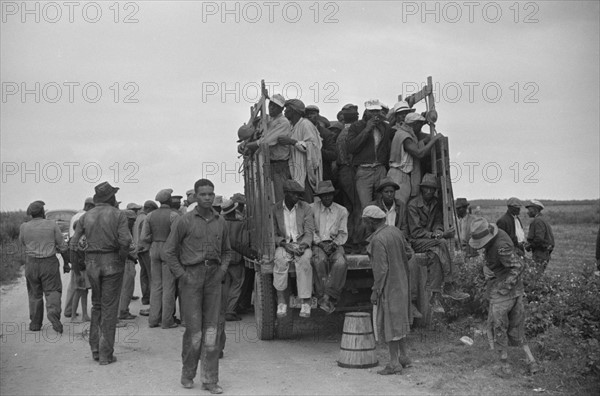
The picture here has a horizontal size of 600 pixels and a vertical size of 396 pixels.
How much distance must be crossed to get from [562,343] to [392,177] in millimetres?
3308

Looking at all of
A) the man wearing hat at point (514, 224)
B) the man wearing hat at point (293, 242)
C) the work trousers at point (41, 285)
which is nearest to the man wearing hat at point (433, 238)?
the man wearing hat at point (293, 242)

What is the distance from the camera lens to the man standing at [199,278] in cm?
764

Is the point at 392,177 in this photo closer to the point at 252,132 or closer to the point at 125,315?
the point at 252,132

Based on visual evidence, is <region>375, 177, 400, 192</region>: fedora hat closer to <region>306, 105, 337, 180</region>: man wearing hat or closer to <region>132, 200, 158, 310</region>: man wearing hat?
<region>306, 105, 337, 180</region>: man wearing hat

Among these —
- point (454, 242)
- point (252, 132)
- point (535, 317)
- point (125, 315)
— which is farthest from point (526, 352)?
Result: point (125, 315)

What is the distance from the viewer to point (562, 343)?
8359mm

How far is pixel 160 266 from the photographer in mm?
11867

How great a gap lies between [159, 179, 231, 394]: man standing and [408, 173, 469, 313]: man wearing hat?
315cm

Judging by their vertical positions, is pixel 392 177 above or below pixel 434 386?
above

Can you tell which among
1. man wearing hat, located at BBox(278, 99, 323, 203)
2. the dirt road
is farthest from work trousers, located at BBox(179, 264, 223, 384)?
man wearing hat, located at BBox(278, 99, 323, 203)

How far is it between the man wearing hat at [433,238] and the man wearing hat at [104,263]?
3860mm

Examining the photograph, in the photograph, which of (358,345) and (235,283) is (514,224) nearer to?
(235,283)

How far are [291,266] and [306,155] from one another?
1.82m

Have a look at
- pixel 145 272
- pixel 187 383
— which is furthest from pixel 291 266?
pixel 145 272
